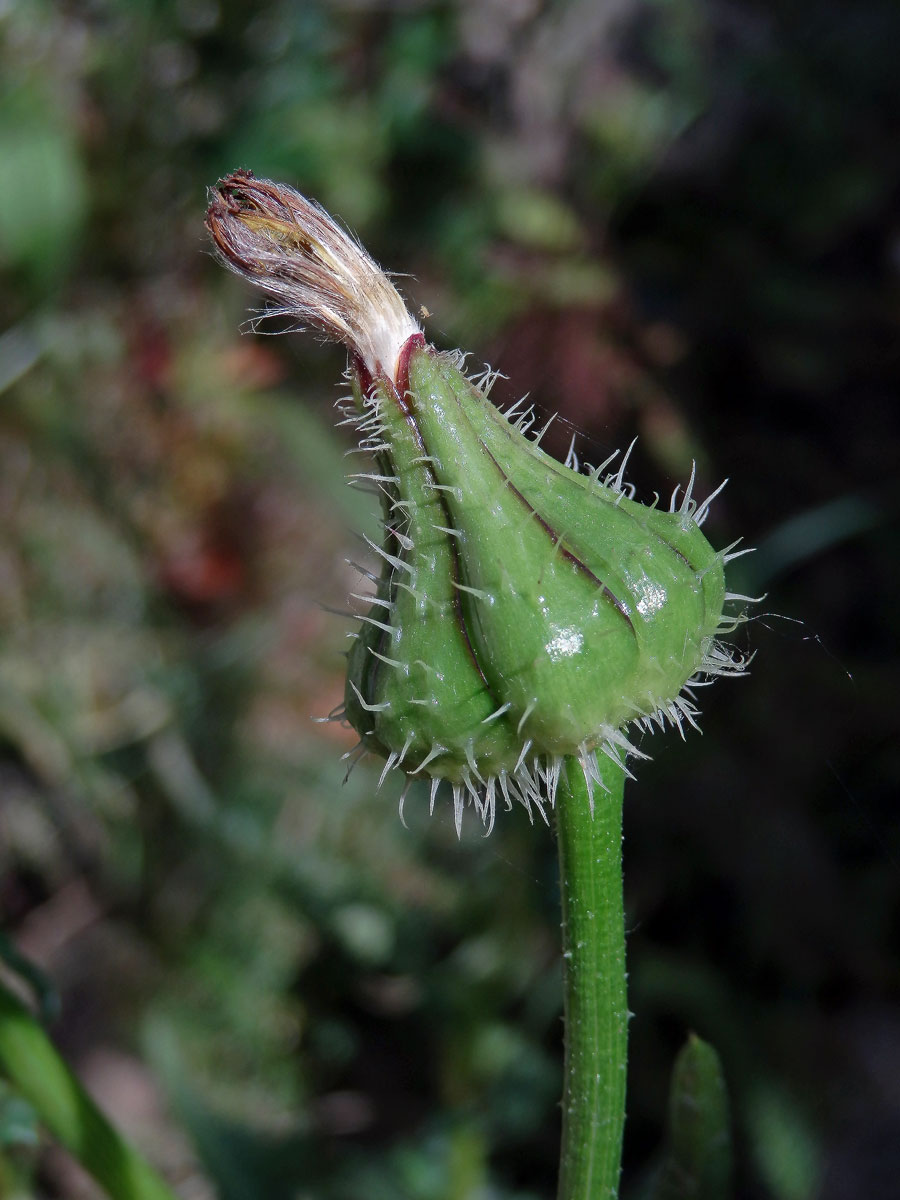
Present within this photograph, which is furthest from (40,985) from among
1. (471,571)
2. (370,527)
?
(370,527)

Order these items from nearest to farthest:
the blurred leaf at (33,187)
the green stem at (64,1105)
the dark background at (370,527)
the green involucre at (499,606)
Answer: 1. the green involucre at (499,606)
2. the green stem at (64,1105)
3. the dark background at (370,527)
4. the blurred leaf at (33,187)

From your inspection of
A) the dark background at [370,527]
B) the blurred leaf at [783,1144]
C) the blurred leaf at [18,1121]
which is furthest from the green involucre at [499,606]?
the blurred leaf at [783,1144]

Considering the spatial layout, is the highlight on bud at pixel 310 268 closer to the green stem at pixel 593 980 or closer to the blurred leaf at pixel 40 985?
the green stem at pixel 593 980

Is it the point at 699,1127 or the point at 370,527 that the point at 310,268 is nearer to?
the point at 699,1127

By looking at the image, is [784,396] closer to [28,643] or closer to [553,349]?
[553,349]

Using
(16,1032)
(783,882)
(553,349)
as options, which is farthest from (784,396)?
(16,1032)

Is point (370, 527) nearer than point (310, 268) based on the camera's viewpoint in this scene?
No

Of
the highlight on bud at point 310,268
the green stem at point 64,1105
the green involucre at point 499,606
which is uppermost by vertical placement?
the highlight on bud at point 310,268
